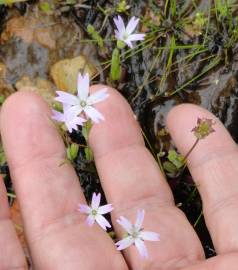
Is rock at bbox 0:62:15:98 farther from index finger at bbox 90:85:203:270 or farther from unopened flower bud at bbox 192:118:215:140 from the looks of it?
unopened flower bud at bbox 192:118:215:140

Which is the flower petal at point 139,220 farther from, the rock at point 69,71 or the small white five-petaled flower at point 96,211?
the rock at point 69,71

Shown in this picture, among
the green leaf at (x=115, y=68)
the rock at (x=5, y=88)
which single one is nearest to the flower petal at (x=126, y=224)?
the green leaf at (x=115, y=68)

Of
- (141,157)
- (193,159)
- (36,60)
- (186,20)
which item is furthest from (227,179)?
(36,60)

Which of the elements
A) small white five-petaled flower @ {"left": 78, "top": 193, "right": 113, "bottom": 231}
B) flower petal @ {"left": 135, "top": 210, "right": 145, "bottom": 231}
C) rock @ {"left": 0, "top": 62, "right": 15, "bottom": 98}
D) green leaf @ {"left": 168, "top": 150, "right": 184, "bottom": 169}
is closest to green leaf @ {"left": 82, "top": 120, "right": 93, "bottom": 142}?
small white five-petaled flower @ {"left": 78, "top": 193, "right": 113, "bottom": 231}

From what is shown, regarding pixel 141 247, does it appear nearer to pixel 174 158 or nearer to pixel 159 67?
pixel 174 158

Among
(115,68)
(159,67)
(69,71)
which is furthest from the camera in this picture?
(69,71)

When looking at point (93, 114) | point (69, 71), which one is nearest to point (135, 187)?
point (93, 114)
